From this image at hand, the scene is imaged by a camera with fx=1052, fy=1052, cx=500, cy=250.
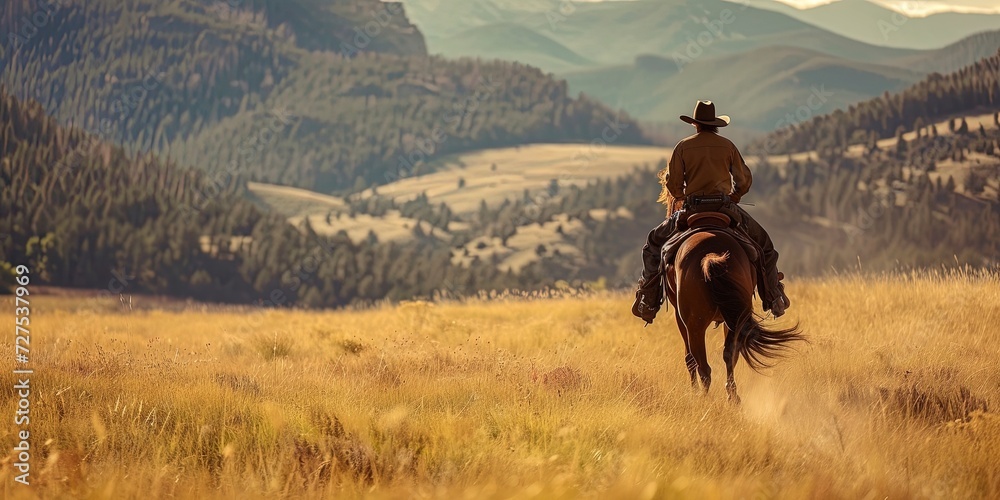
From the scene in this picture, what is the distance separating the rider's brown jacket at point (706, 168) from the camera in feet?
35.3

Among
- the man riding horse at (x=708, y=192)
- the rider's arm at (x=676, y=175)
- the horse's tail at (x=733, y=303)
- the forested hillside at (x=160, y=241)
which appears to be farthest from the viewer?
the forested hillside at (x=160, y=241)

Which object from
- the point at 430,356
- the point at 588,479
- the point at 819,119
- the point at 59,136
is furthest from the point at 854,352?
the point at 819,119

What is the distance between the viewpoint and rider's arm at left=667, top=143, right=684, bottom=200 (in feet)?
35.7

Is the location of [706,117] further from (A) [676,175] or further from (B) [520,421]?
(B) [520,421]

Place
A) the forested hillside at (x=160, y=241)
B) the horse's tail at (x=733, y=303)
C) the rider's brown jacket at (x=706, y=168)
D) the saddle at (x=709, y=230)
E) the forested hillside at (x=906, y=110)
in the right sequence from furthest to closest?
the forested hillside at (x=906, y=110) < the forested hillside at (x=160, y=241) < the rider's brown jacket at (x=706, y=168) < the saddle at (x=709, y=230) < the horse's tail at (x=733, y=303)

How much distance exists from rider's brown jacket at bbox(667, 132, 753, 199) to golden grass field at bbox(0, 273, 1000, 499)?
2019 mm

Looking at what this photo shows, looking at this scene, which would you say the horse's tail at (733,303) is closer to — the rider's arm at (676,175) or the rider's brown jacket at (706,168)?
the rider's brown jacket at (706,168)

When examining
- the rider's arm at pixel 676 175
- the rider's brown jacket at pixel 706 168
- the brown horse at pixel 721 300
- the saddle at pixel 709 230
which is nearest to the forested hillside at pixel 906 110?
the rider's brown jacket at pixel 706 168

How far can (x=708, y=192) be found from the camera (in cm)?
1075

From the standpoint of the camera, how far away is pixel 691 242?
32.7 feet

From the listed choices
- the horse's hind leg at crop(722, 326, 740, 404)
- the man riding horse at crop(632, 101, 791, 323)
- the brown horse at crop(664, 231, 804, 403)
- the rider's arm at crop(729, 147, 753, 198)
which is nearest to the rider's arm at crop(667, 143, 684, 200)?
the man riding horse at crop(632, 101, 791, 323)

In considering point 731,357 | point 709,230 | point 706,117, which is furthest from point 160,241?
point 731,357

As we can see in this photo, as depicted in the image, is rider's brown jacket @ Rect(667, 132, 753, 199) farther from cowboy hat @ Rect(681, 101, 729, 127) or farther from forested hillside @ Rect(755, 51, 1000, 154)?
forested hillside @ Rect(755, 51, 1000, 154)

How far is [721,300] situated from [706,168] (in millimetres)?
1873
